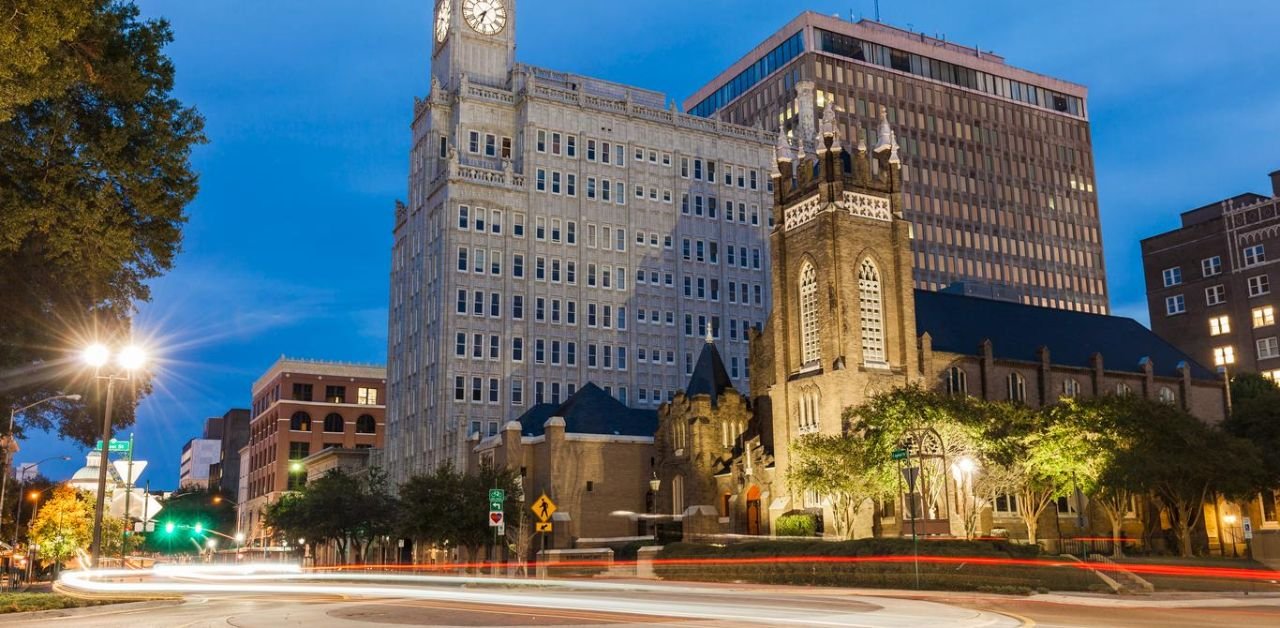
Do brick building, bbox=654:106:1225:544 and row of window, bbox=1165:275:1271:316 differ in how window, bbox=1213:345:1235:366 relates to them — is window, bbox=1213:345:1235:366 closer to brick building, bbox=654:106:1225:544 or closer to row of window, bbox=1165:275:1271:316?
row of window, bbox=1165:275:1271:316

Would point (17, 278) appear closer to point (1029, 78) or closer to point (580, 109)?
point (580, 109)

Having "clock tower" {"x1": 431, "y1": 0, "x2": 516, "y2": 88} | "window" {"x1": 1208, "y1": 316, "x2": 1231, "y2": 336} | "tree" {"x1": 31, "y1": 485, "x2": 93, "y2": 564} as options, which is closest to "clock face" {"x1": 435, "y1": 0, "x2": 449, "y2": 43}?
"clock tower" {"x1": 431, "y1": 0, "x2": 516, "y2": 88}

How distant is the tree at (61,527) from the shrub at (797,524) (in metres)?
48.5

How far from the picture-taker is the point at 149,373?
47.5 metres

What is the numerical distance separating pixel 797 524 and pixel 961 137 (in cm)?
10163

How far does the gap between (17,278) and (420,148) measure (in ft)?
245

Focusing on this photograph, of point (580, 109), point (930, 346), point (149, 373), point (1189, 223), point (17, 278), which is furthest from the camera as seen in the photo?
point (1189, 223)

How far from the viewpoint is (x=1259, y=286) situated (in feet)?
348

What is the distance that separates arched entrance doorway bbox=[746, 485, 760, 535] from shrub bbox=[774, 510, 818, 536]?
5.35m

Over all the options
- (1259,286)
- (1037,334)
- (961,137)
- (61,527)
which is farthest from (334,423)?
(1259,286)

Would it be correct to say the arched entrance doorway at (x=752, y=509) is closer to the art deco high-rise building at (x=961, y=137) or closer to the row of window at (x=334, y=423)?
the art deco high-rise building at (x=961, y=137)

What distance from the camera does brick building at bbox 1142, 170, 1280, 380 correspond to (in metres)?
105

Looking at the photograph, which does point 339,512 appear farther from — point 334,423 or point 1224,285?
point 1224,285

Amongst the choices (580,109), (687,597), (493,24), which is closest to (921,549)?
(687,597)
